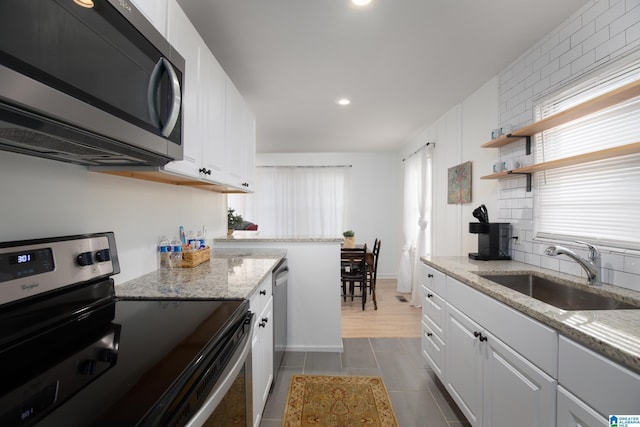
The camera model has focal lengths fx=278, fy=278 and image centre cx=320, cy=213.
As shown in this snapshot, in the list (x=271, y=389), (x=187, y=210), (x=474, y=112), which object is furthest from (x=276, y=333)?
(x=474, y=112)

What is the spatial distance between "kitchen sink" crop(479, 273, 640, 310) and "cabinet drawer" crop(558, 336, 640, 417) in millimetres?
567

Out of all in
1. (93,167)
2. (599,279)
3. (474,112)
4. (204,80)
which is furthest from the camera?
(474,112)

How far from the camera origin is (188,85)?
1.32m

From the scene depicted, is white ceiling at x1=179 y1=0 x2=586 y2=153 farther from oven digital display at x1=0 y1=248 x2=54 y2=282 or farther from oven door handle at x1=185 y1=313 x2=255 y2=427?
oven door handle at x1=185 y1=313 x2=255 y2=427

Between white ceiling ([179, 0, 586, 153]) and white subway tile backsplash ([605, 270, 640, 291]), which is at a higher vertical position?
white ceiling ([179, 0, 586, 153])

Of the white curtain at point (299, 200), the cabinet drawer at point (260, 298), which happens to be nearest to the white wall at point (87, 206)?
the cabinet drawer at point (260, 298)

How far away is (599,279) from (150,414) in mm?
1930

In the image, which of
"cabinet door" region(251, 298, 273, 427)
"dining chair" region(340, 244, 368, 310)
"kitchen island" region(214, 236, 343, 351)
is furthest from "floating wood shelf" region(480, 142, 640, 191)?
"dining chair" region(340, 244, 368, 310)

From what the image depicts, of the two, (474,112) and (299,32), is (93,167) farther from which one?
(474,112)

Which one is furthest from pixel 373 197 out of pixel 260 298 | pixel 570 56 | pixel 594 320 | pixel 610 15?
pixel 594 320

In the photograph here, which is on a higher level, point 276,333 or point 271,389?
point 276,333

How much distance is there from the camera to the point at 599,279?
4.58 ft

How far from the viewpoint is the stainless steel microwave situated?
0.51 meters

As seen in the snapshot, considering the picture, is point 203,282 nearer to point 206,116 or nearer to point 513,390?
point 206,116
